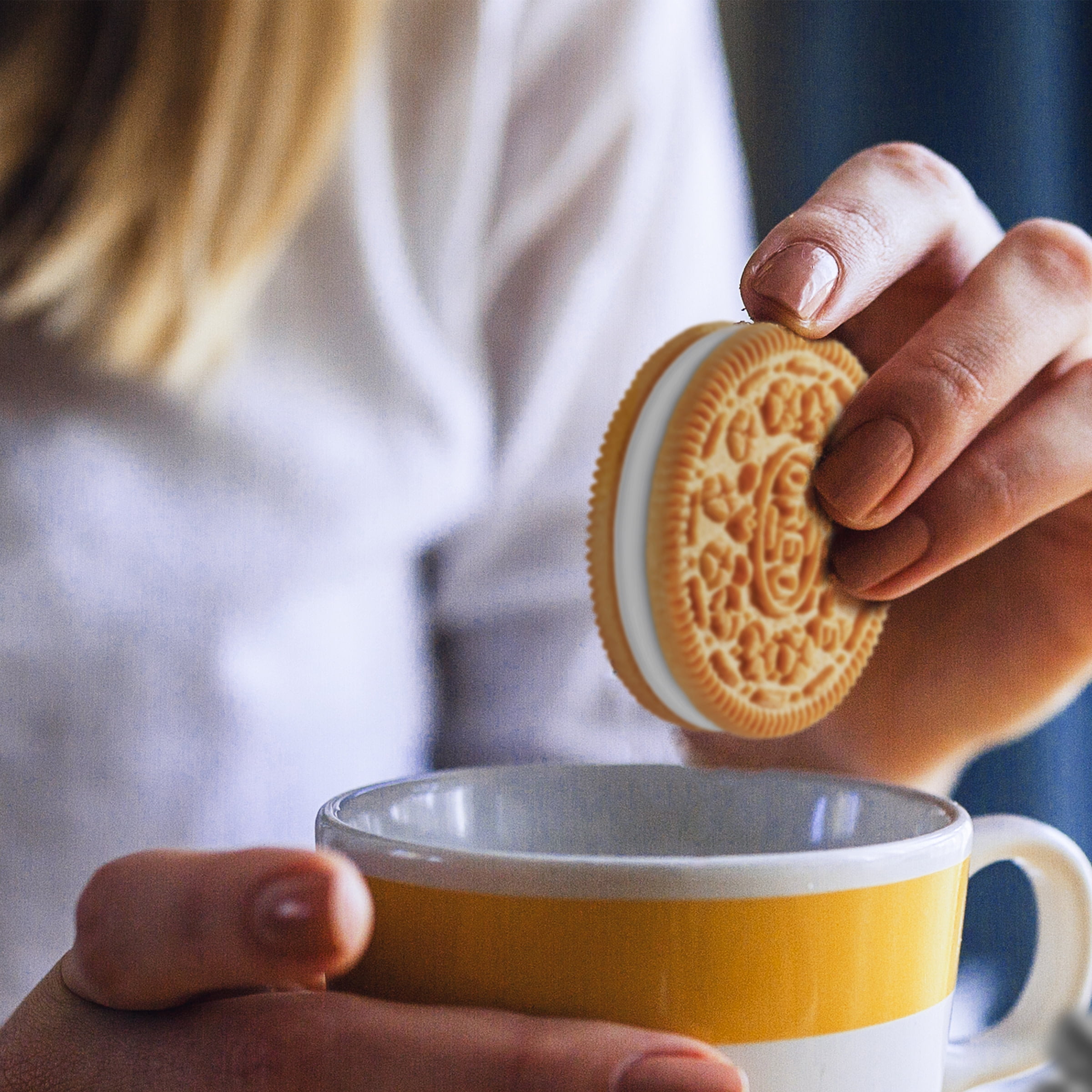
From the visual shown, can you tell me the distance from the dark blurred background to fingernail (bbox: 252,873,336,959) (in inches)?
31.7

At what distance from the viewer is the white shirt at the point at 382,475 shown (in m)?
0.75

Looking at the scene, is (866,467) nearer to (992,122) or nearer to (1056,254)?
(1056,254)

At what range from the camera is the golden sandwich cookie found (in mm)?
366

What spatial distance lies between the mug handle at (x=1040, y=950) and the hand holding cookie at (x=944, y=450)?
0.30ft

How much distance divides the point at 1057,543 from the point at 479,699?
1.65ft

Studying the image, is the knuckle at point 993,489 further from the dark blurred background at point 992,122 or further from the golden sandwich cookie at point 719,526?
the dark blurred background at point 992,122

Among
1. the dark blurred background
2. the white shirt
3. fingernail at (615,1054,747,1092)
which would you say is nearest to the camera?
fingernail at (615,1054,747,1092)

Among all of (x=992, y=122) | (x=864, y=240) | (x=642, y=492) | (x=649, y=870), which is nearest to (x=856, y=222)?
(x=864, y=240)

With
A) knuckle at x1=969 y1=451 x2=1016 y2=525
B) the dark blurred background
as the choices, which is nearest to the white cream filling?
knuckle at x1=969 y1=451 x2=1016 y2=525

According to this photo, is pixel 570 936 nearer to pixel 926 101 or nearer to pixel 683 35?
pixel 683 35

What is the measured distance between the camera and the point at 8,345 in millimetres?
756

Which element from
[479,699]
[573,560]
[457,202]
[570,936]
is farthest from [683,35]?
[570,936]

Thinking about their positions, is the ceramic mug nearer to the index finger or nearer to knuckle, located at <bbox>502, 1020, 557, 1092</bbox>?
knuckle, located at <bbox>502, 1020, 557, 1092</bbox>

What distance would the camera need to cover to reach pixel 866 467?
1.23 ft
